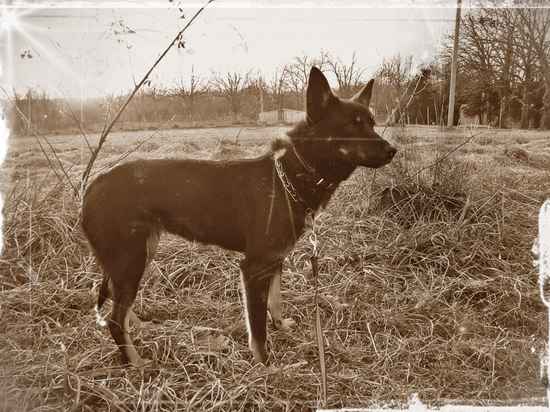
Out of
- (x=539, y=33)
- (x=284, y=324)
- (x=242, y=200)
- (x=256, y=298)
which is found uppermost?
(x=539, y=33)

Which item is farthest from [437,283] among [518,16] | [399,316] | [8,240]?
[8,240]

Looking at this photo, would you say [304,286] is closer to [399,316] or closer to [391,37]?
[399,316]

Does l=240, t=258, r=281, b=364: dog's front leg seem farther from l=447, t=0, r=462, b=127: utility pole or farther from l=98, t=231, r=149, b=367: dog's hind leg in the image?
l=447, t=0, r=462, b=127: utility pole

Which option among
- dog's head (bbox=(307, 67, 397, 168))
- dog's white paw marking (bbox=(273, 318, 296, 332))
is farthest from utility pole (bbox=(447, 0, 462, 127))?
dog's white paw marking (bbox=(273, 318, 296, 332))

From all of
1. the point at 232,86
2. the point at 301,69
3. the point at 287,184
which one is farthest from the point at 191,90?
the point at 287,184

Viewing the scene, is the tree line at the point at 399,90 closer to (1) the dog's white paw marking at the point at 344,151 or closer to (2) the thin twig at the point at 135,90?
(2) the thin twig at the point at 135,90

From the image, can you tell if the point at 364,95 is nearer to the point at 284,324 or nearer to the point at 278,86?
the point at 278,86

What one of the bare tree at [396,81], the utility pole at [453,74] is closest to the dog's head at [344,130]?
the bare tree at [396,81]
